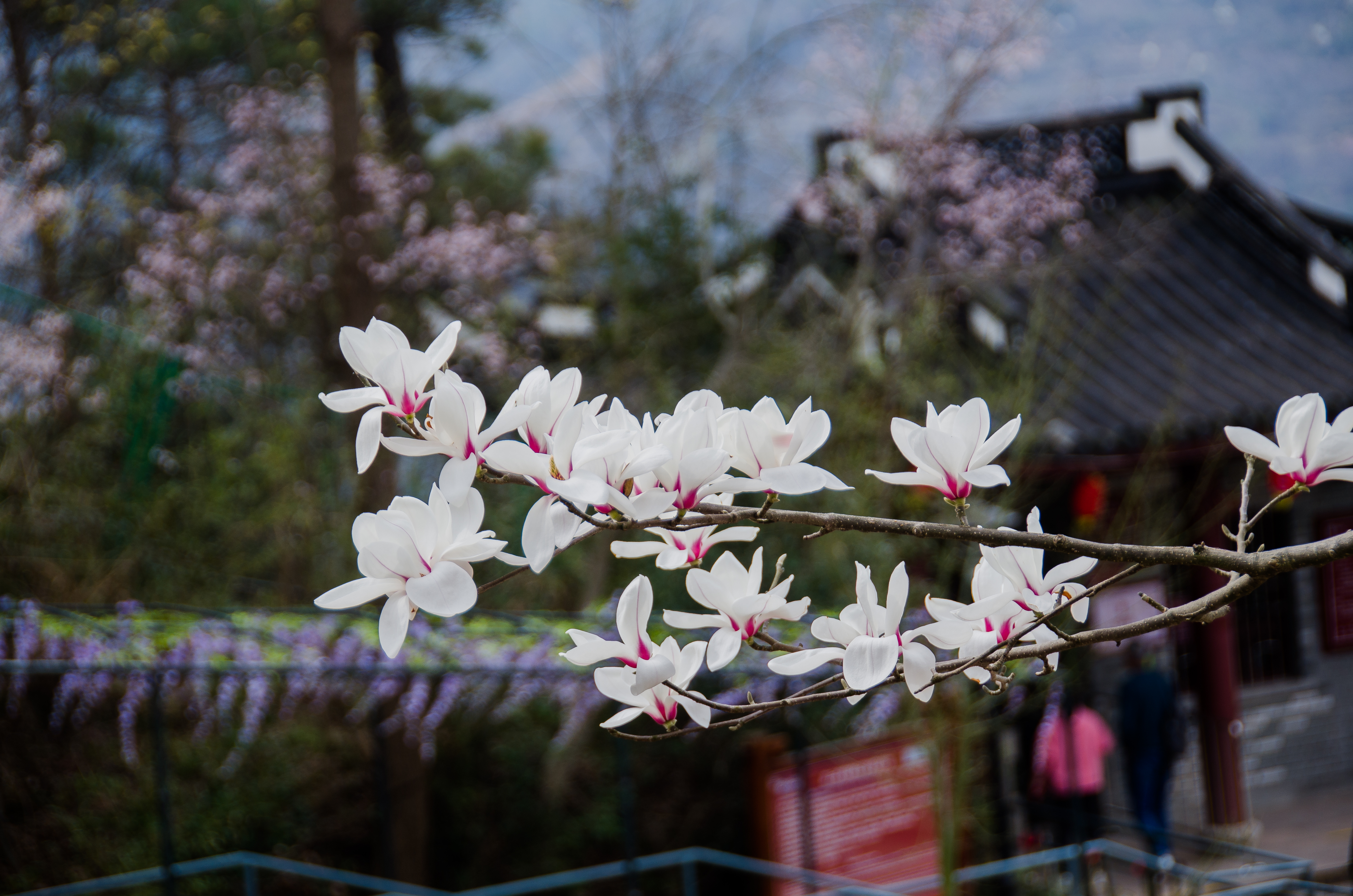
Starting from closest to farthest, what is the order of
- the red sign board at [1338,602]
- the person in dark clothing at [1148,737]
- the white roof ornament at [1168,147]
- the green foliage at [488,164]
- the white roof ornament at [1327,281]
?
the person in dark clothing at [1148,737] → the white roof ornament at [1327,281] → the red sign board at [1338,602] → the white roof ornament at [1168,147] → the green foliage at [488,164]

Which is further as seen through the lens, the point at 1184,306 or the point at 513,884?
the point at 1184,306

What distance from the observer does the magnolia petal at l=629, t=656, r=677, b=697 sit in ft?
2.74

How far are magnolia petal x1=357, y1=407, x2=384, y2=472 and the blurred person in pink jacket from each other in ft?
16.5

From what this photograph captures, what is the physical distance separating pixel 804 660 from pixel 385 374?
0.40 meters

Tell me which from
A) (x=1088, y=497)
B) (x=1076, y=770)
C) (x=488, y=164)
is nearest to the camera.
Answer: (x=1076, y=770)

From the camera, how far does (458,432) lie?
31.9 inches

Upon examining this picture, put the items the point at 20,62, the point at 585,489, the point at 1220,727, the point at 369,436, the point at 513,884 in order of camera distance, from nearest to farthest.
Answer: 1. the point at 585,489
2. the point at 369,436
3. the point at 513,884
4. the point at 1220,727
5. the point at 20,62

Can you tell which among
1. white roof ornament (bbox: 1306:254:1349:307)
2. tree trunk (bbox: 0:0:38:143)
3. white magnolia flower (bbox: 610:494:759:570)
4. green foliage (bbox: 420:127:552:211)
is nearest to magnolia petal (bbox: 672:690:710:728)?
white magnolia flower (bbox: 610:494:759:570)

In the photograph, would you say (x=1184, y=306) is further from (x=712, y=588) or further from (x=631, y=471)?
(x=631, y=471)

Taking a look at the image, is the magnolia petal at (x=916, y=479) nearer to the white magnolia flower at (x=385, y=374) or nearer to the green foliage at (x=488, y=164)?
the white magnolia flower at (x=385, y=374)

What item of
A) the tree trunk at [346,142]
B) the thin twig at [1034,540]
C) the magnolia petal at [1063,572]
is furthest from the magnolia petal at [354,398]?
the tree trunk at [346,142]

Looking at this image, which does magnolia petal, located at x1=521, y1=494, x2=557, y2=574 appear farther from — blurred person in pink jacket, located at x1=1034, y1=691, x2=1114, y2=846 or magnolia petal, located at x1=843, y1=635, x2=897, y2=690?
blurred person in pink jacket, located at x1=1034, y1=691, x2=1114, y2=846

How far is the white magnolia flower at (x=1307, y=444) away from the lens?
893mm

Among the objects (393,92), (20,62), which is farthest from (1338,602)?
(20,62)
